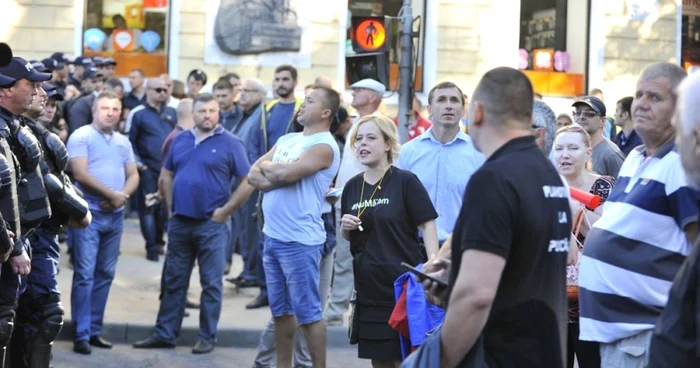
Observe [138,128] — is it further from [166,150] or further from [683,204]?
[683,204]

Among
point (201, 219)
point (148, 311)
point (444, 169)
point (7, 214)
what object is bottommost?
point (148, 311)

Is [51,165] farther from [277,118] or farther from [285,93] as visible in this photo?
[285,93]

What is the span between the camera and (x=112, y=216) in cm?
1024

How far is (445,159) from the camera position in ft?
25.8

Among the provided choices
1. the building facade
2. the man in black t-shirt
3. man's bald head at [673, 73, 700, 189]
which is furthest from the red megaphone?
the building facade

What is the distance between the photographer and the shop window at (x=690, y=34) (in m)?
21.0

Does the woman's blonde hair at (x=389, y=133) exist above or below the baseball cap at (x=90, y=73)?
below

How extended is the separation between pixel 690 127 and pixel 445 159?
173 inches

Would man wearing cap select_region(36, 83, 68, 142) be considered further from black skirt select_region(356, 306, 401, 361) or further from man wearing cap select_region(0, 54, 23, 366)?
black skirt select_region(356, 306, 401, 361)

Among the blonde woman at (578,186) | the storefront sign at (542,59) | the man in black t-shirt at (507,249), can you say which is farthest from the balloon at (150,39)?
the man in black t-shirt at (507,249)

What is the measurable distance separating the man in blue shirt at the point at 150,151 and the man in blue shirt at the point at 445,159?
641 centimetres

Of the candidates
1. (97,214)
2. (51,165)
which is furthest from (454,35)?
(51,165)

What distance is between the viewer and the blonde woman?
6.52 m

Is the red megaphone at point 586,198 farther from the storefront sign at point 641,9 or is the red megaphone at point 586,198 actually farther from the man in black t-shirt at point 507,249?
the storefront sign at point 641,9
